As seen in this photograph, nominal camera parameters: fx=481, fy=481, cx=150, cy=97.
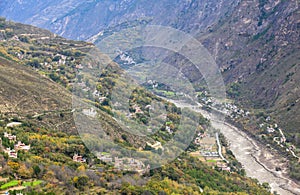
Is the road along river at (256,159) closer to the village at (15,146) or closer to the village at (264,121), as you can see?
the village at (264,121)

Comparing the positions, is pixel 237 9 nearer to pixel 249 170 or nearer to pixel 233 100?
pixel 233 100

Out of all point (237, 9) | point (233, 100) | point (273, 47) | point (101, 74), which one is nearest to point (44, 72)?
point (101, 74)

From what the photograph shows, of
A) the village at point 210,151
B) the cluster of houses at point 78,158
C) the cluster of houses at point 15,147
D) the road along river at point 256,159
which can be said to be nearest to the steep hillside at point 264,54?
the road along river at point 256,159

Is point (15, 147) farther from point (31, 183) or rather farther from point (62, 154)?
point (31, 183)

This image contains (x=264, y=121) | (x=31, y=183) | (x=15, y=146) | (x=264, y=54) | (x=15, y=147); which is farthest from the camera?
(x=264, y=54)

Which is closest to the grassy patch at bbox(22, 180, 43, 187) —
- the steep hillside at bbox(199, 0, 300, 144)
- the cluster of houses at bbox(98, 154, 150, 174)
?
the cluster of houses at bbox(98, 154, 150, 174)

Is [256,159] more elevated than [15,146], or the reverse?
[256,159]

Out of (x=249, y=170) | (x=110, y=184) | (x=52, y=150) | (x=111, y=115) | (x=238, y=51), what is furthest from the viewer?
(x=238, y=51)

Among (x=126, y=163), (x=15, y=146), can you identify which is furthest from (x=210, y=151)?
A: (x=15, y=146)

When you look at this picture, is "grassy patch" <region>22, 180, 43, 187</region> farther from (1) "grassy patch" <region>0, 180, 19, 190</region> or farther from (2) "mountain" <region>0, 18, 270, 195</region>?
(1) "grassy patch" <region>0, 180, 19, 190</region>
